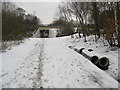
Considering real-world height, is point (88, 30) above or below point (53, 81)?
above

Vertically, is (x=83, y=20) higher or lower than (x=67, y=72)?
higher

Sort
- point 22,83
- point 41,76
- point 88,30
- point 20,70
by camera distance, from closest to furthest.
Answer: point 22,83
point 41,76
point 20,70
point 88,30

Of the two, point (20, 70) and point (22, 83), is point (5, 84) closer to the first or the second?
point (22, 83)

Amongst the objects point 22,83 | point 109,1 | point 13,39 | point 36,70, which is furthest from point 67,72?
point 13,39

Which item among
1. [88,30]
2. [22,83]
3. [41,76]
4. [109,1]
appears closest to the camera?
[22,83]

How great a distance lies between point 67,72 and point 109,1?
9.05m

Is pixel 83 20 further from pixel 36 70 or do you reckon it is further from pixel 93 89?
pixel 93 89

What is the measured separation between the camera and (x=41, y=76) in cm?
695

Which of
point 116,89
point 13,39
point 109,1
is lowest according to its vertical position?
point 116,89

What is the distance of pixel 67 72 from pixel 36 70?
63.9 inches

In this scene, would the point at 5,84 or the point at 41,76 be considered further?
the point at 41,76

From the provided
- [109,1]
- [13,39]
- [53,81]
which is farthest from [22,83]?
[13,39]

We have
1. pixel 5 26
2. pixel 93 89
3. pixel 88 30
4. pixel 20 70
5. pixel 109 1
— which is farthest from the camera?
pixel 88 30

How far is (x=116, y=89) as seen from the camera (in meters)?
5.89
